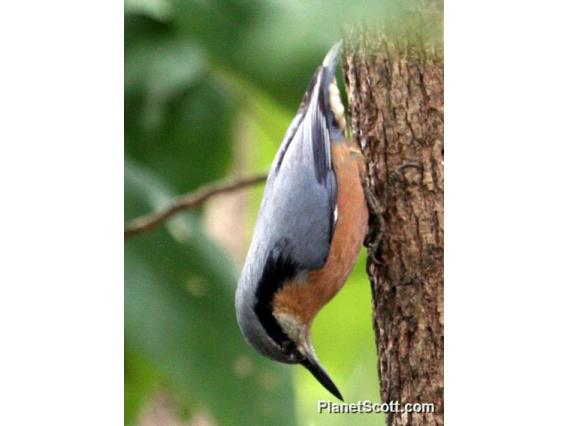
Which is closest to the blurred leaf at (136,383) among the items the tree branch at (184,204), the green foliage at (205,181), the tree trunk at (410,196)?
the green foliage at (205,181)

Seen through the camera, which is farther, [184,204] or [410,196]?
[184,204]

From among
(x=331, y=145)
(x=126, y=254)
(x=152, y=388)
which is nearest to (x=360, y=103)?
(x=331, y=145)

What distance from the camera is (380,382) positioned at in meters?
3.25

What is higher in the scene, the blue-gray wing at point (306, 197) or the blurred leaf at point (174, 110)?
the blurred leaf at point (174, 110)

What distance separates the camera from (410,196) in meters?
3.25

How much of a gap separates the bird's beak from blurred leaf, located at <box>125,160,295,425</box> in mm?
203

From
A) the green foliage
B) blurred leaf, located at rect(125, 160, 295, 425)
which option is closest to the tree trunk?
the green foliage

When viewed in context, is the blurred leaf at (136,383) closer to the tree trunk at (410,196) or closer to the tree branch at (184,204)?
the tree branch at (184,204)

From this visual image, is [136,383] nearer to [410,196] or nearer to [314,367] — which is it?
[314,367]

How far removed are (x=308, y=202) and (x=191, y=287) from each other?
580mm

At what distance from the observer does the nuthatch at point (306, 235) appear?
3361mm

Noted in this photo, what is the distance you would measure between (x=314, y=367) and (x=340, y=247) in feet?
1.03

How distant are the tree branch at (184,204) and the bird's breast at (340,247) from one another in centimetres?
37

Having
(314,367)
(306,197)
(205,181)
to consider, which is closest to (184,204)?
(205,181)
